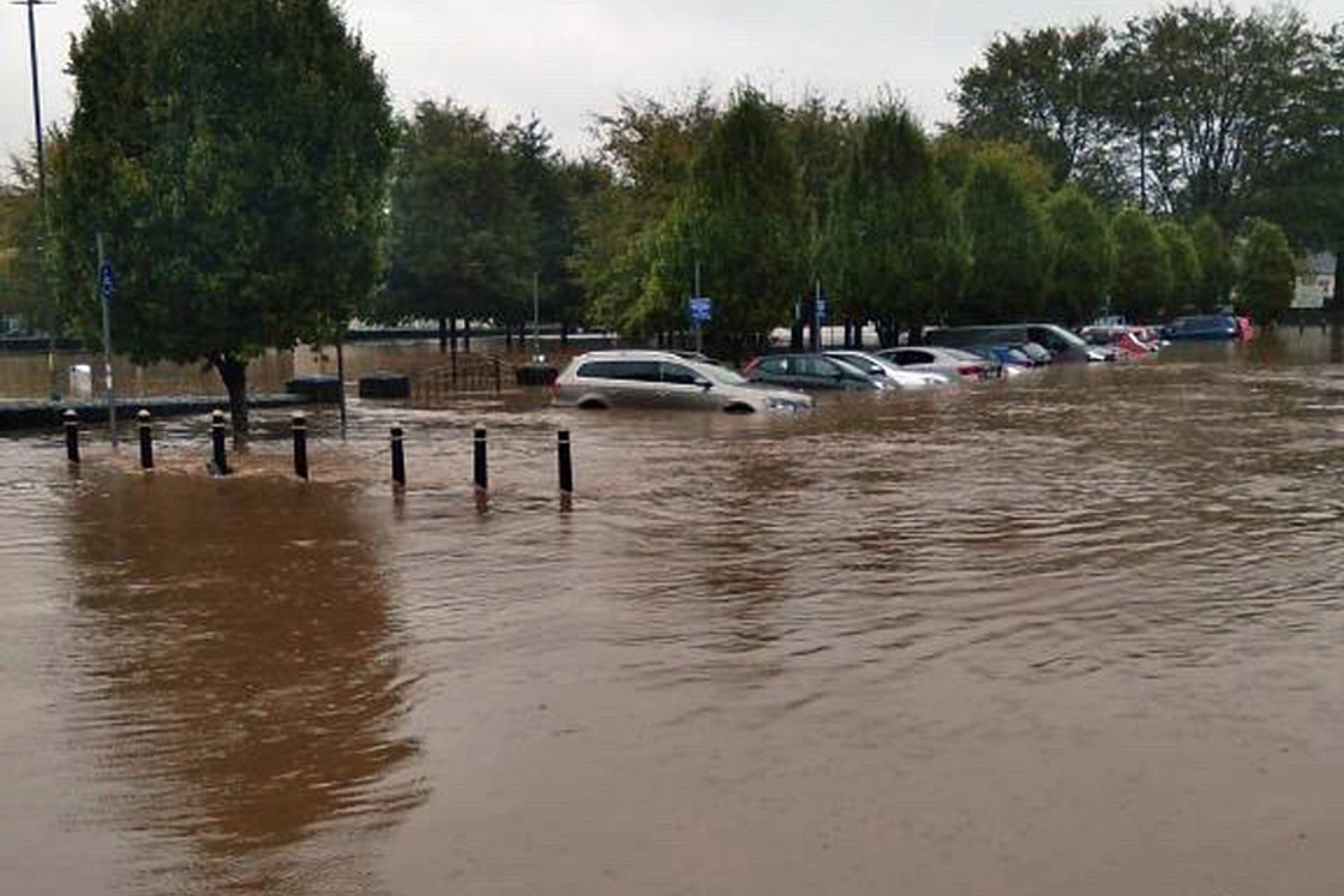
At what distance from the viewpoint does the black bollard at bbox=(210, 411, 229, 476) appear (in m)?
19.2

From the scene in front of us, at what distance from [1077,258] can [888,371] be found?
3105 cm

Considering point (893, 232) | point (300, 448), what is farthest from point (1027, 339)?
point (300, 448)

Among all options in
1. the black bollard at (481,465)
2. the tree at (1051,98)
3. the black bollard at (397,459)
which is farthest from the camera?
the tree at (1051,98)

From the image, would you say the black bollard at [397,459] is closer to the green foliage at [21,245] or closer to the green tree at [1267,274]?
the green foliage at [21,245]

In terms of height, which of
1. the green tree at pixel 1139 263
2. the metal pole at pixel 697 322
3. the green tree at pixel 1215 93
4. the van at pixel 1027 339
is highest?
the green tree at pixel 1215 93

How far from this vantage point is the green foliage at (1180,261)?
79750 millimetres

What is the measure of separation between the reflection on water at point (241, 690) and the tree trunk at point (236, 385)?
7854mm

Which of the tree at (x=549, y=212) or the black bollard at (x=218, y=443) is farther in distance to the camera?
the tree at (x=549, y=212)

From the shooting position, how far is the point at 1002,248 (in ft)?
183

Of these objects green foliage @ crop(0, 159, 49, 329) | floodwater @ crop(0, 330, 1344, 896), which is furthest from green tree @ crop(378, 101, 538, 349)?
floodwater @ crop(0, 330, 1344, 896)

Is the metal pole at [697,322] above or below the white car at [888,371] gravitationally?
above

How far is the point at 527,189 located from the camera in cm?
7181

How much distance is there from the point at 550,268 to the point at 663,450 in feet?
161

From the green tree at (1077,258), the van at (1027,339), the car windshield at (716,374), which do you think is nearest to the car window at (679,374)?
the car windshield at (716,374)
